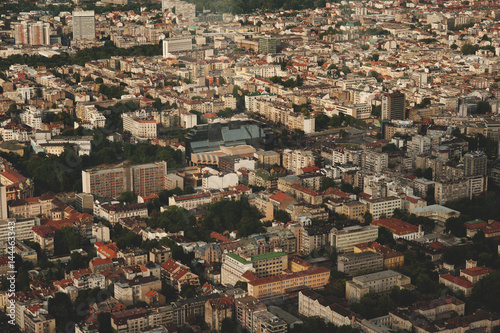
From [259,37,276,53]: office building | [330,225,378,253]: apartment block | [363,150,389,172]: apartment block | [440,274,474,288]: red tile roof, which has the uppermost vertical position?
[259,37,276,53]: office building

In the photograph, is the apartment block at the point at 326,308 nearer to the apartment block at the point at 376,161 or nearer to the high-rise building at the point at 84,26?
the apartment block at the point at 376,161

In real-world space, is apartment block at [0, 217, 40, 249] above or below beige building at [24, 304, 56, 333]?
above

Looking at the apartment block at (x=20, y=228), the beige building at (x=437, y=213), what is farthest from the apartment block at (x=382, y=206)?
the apartment block at (x=20, y=228)

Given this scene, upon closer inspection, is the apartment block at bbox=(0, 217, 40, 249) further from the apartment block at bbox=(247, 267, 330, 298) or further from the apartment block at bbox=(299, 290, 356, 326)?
the apartment block at bbox=(299, 290, 356, 326)

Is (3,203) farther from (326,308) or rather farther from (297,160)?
(326,308)

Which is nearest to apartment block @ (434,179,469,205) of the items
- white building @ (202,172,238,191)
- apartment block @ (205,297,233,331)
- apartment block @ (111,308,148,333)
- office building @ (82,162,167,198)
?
white building @ (202,172,238,191)

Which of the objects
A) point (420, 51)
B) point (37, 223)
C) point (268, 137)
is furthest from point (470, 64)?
point (37, 223)

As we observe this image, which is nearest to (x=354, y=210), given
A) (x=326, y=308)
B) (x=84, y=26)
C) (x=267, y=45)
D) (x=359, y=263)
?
(x=359, y=263)

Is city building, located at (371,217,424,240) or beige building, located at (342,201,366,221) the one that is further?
beige building, located at (342,201,366,221)
